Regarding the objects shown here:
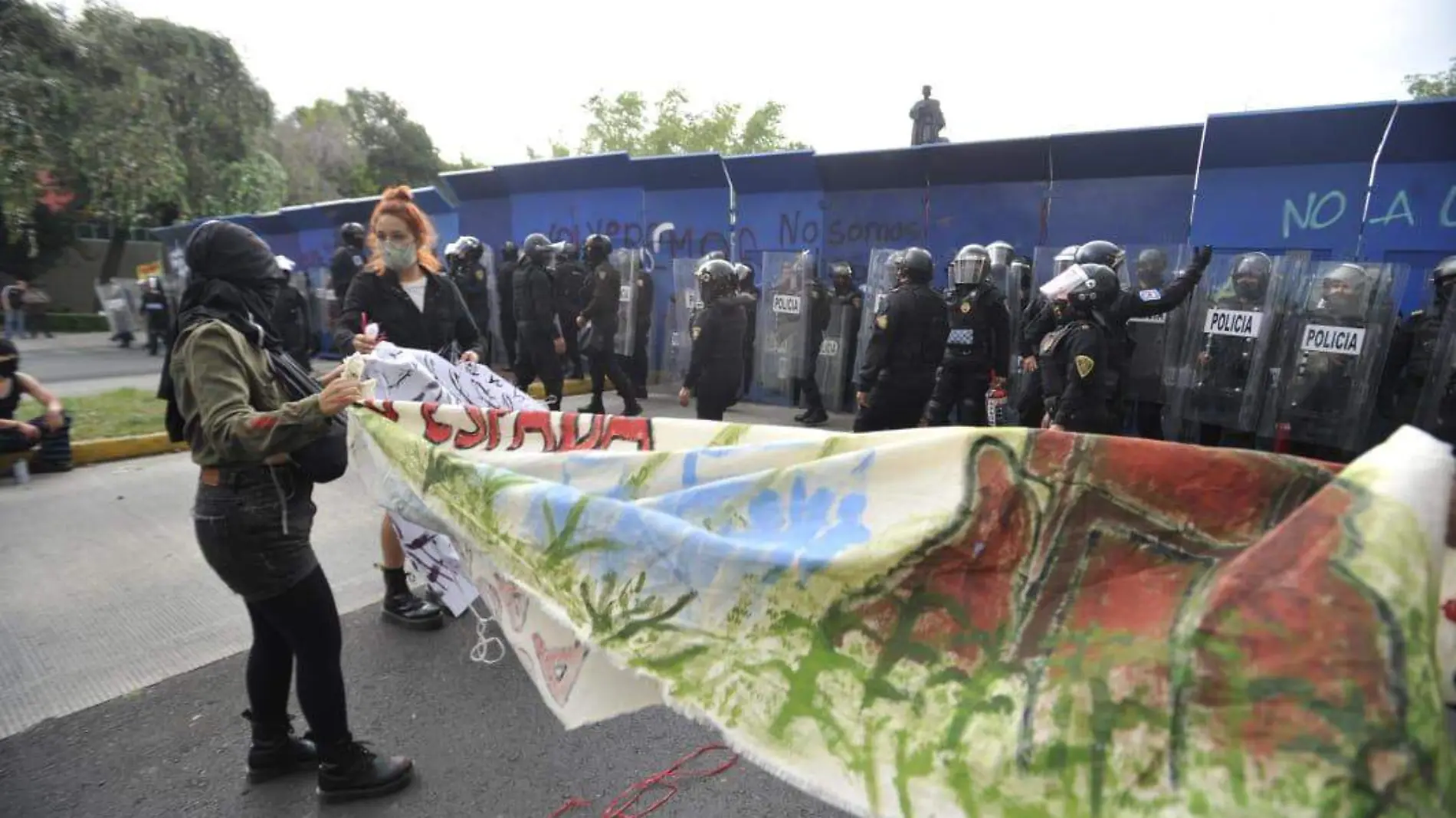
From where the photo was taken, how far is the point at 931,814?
127 centimetres

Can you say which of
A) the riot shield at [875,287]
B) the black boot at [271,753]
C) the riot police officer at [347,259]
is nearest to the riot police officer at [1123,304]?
the riot shield at [875,287]

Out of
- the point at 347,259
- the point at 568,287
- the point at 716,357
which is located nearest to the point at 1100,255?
the point at 716,357

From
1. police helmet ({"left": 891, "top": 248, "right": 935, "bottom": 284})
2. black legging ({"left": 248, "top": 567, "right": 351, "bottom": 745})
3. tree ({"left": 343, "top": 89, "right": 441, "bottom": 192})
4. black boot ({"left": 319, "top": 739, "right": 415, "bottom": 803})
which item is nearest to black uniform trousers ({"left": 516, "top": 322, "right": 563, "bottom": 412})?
police helmet ({"left": 891, "top": 248, "right": 935, "bottom": 284})

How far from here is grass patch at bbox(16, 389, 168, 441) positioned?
23.1ft

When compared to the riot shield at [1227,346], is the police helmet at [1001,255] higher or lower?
higher

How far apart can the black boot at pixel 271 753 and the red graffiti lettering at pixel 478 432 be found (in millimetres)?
1175

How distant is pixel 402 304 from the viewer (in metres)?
3.76

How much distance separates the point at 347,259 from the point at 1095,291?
8.58 meters

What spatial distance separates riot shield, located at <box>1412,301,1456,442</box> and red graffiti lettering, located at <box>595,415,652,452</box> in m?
5.67

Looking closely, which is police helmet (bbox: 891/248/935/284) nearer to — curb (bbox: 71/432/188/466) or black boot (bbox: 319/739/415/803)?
black boot (bbox: 319/739/415/803)

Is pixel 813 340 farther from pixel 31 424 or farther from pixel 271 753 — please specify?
pixel 271 753

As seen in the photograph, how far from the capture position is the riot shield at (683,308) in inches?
394

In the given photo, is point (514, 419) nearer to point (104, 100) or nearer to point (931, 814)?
point (931, 814)

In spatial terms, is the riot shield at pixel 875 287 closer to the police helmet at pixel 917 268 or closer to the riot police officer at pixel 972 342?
the riot police officer at pixel 972 342
